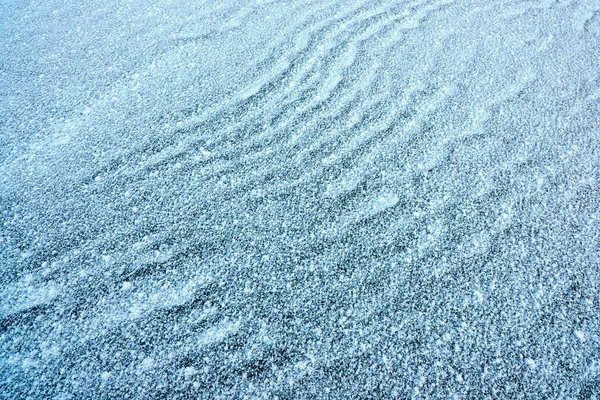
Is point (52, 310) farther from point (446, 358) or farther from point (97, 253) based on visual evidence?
point (446, 358)

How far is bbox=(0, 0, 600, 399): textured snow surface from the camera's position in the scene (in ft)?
3.56

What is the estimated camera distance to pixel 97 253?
131 centimetres

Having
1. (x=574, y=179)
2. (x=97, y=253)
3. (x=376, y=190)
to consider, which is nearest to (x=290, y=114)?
(x=376, y=190)

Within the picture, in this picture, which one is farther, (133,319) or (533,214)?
(533,214)

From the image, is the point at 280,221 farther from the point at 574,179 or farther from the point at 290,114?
the point at 574,179

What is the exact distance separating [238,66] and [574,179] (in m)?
1.55

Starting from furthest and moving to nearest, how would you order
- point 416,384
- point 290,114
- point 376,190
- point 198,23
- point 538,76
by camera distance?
point 198,23, point 538,76, point 290,114, point 376,190, point 416,384

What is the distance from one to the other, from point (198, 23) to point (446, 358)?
212 cm

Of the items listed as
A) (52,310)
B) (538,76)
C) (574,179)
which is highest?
(52,310)

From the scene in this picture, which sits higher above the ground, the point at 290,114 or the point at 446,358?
the point at 290,114

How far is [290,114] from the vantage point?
1.78m

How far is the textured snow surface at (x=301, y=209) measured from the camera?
108cm

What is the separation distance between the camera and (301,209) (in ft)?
4.66

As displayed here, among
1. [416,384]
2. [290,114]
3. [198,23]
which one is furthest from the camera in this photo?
[198,23]
